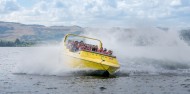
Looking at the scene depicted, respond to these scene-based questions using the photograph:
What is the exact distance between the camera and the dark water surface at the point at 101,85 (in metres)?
29.2

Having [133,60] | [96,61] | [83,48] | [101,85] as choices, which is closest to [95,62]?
[96,61]

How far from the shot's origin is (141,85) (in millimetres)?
32594

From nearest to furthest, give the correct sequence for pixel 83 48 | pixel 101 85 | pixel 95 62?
pixel 101 85 < pixel 95 62 < pixel 83 48

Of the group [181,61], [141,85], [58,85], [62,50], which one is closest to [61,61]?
[62,50]

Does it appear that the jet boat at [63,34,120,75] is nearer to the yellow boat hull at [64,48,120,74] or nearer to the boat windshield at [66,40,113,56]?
the yellow boat hull at [64,48,120,74]

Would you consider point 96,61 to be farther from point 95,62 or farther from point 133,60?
point 133,60

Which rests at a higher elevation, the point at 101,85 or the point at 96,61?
the point at 96,61

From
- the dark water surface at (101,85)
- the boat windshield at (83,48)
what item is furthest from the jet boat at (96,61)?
the dark water surface at (101,85)

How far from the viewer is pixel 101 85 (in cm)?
3231

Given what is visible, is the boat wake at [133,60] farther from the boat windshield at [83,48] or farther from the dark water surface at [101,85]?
the dark water surface at [101,85]

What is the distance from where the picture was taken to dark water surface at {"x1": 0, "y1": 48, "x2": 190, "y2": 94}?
29219mm

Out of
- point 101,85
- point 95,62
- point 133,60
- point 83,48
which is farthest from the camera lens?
point 133,60

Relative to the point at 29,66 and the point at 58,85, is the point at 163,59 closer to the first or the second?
→ the point at 29,66

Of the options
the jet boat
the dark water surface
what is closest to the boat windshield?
the jet boat
